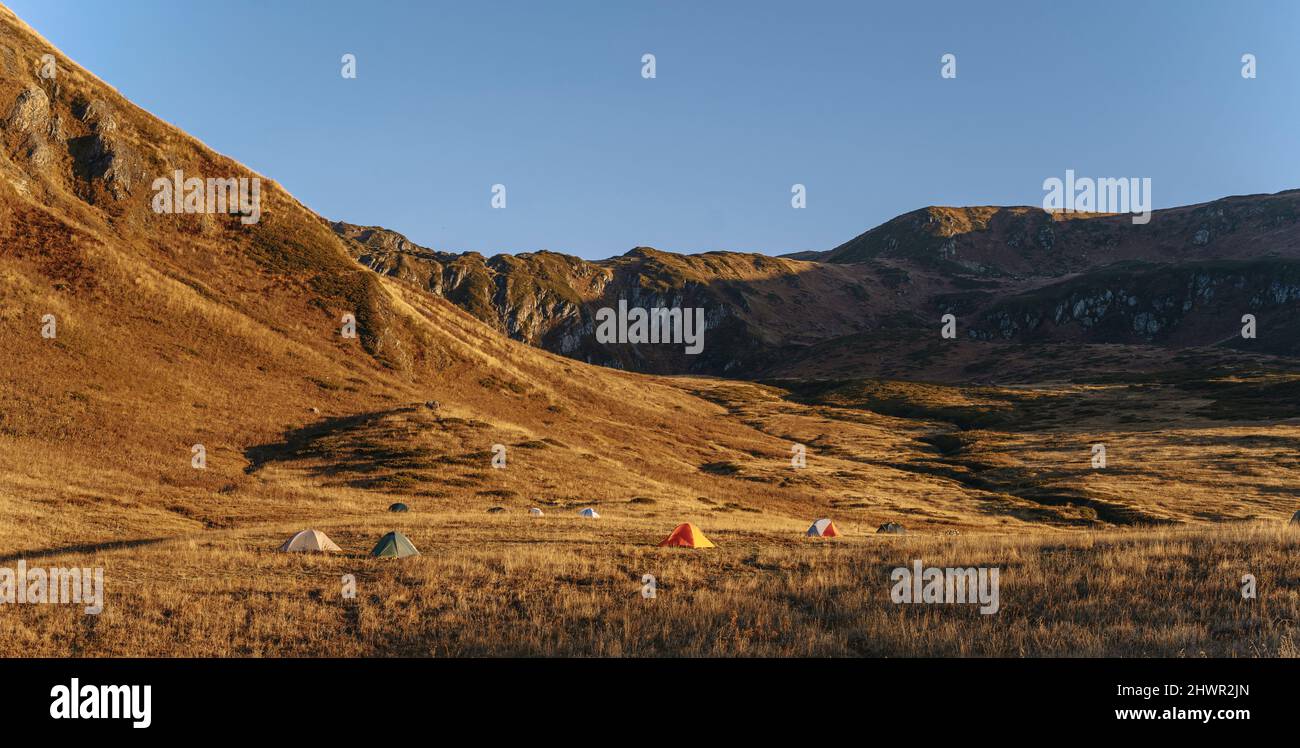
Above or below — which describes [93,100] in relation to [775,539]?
above

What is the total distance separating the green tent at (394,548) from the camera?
88.9 ft

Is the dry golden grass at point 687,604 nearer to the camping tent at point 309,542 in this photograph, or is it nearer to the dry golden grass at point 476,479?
the dry golden grass at point 476,479

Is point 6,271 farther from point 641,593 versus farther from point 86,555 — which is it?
point 641,593

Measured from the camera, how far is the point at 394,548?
1076 inches

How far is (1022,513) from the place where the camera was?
71438 mm

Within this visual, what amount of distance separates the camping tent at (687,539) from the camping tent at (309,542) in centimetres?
1298

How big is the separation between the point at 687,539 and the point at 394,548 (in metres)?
11.5

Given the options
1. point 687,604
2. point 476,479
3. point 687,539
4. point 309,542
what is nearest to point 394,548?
point 309,542

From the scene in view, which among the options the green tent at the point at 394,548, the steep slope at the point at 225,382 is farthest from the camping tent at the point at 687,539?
the steep slope at the point at 225,382

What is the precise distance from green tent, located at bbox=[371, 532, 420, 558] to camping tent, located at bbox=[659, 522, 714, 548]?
9.79m

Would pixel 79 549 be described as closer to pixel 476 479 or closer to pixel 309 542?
pixel 309 542
